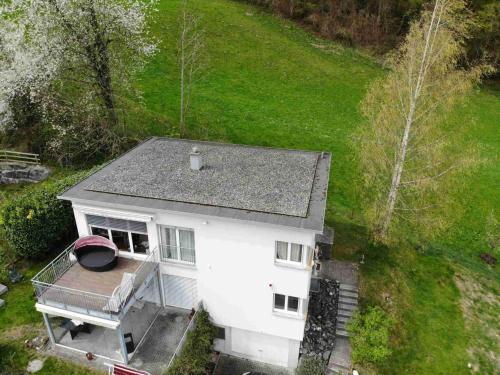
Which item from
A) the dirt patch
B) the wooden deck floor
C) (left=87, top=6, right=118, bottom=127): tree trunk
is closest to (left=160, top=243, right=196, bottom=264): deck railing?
the wooden deck floor

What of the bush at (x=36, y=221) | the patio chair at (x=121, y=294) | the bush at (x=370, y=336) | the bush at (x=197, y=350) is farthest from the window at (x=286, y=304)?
the bush at (x=36, y=221)

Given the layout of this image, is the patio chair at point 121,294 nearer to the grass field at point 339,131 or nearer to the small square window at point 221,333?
the small square window at point 221,333

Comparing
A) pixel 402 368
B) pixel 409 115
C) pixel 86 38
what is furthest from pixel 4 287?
pixel 409 115

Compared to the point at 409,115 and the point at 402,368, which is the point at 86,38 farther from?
the point at 402,368

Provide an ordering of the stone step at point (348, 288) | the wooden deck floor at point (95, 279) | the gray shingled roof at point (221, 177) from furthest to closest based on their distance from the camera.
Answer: the stone step at point (348, 288) < the gray shingled roof at point (221, 177) < the wooden deck floor at point (95, 279)

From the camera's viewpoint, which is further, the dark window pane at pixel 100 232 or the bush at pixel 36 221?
the bush at pixel 36 221

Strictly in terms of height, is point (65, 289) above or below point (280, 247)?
below

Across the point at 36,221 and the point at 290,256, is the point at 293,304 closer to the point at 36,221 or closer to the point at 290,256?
the point at 290,256
